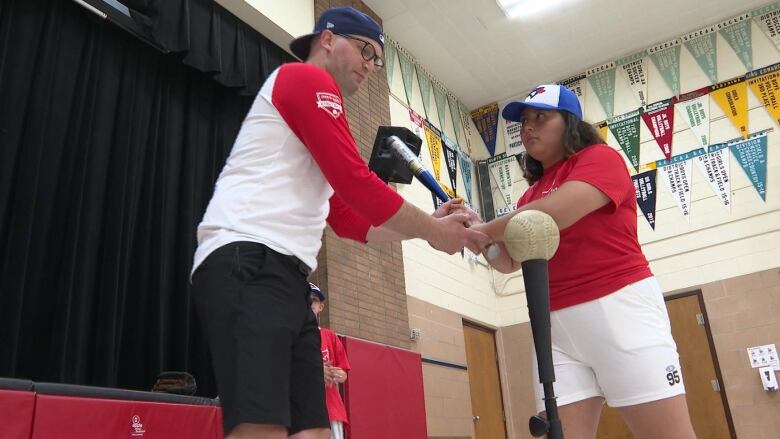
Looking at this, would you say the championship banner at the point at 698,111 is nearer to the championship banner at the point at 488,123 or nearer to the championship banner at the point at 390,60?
the championship banner at the point at 488,123

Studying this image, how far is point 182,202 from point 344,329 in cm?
161

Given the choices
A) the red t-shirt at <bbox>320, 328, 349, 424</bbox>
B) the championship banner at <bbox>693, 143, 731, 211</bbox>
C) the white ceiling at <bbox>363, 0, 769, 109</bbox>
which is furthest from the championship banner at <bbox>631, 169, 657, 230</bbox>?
the red t-shirt at <bbox>320, 328, 349, 424</bbox>

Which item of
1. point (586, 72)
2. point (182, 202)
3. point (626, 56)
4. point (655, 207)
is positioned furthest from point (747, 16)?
point (182, 202)

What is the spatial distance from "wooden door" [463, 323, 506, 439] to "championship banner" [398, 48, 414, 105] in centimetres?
296

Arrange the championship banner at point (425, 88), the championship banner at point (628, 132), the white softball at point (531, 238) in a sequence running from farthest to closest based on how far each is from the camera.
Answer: the championship banner at point (425, 88) < the championship banner at point (628, 132) < the white softball at point (531, 238)

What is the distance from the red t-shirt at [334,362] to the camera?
11.9 feet

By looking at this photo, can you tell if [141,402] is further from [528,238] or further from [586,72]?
[586,72]

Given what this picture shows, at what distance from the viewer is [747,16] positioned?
7367mm

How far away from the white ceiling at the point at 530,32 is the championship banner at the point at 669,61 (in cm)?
11

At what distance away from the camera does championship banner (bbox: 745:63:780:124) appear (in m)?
6.85

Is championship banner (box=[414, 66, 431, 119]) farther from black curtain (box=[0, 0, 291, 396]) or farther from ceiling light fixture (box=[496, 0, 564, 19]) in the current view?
black curtain (box=[0, 0, 291, 396])

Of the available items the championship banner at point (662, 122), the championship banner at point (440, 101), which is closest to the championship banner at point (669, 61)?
the championship banner at point (662, 122)

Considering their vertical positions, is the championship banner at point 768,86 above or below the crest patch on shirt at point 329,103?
above

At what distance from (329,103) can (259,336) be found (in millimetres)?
535
